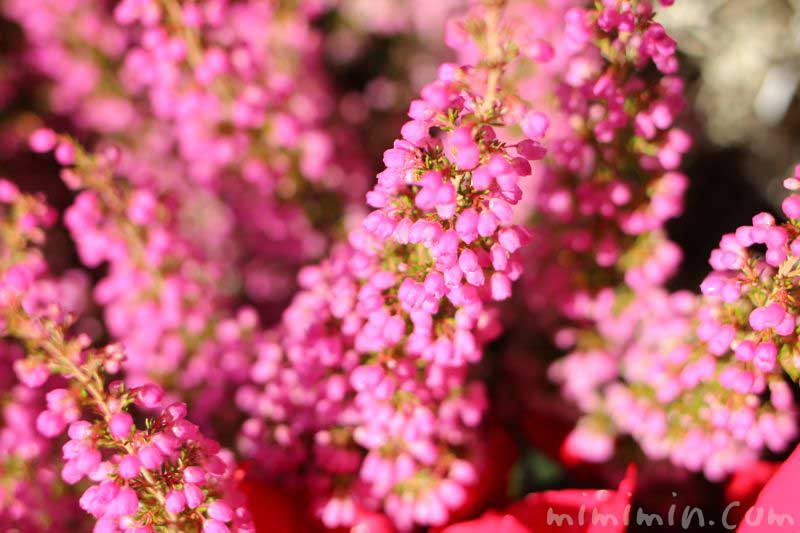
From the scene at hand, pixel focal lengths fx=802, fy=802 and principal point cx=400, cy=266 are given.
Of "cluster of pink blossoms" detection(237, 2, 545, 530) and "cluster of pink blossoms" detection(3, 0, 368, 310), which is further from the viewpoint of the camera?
"cluster of pink blossoms" detection(3, 0, 368, 310)

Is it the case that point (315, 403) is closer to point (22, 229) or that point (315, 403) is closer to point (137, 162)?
point (22, 229)

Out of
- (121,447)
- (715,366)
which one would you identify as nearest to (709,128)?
(715,366)

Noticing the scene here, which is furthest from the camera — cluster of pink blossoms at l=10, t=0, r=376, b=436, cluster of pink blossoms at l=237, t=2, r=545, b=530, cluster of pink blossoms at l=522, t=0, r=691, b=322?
cluster of pink blossoms at l=10, t=0, r=376, b=436

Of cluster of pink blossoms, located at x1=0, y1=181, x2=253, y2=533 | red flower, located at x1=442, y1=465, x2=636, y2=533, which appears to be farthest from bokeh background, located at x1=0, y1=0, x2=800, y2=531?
cluster of pink blossoms, located at x1=0, y1=181, x2=253, y2=533

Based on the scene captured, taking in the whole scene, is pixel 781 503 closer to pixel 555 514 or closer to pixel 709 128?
pixel 555 514

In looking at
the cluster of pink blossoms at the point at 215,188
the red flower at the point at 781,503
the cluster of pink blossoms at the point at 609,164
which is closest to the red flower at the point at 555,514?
the red flower at the point at 781,503

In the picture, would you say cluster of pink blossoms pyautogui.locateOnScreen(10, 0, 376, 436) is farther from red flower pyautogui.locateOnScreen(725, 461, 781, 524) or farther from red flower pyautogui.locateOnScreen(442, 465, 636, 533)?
red flower pyautogui.locateOnScreen(725, 461, 781, 524)

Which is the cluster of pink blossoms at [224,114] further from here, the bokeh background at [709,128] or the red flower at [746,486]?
the red flower at [746,486]
